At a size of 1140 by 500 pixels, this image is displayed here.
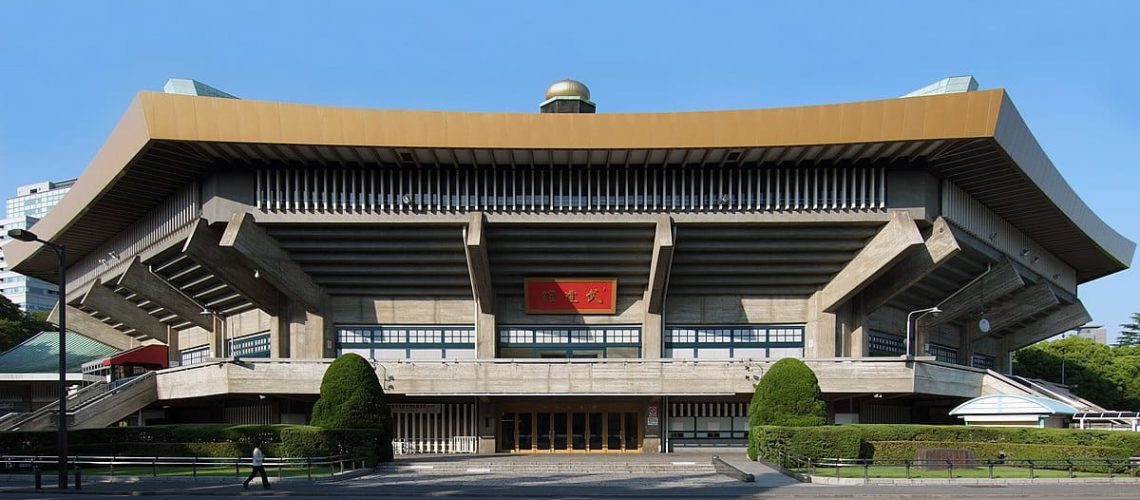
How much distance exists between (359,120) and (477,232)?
264 inches

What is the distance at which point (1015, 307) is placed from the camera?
200 feet

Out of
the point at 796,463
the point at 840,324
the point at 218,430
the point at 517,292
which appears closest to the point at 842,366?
the point at 840,324

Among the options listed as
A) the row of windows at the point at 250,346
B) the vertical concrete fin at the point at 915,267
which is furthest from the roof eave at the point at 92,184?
the vertical concrete fin at the point at 915,267

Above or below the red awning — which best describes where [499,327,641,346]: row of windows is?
above

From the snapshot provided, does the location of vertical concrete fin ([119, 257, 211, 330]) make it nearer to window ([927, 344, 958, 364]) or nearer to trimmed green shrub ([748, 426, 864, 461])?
trimmed green shrub ([748, 426, 864, 461])

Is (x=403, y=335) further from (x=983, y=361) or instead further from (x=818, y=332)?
(x=983, y=361)

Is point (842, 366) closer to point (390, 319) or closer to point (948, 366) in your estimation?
point (948, 366)

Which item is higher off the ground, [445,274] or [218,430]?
[445,274]

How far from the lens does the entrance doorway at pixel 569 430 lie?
46.6 m

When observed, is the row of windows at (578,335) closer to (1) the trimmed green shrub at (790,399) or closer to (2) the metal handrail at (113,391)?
(1) the trimmed green shrub at (790,399)

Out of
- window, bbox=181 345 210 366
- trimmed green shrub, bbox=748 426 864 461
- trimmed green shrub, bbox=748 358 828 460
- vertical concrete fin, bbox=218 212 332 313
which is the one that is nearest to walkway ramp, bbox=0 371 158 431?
vertical concrete fin, bbox=218 212 332 313

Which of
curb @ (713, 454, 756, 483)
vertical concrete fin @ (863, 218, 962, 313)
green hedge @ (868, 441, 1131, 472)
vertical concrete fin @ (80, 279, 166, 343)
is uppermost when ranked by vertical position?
vertical concrete fin @ (863, 218, 962, 313)

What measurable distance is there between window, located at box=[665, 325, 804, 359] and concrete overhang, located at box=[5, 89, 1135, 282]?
31.2 feet

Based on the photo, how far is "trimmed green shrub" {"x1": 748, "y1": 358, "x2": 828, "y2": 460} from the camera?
36.9 meters
